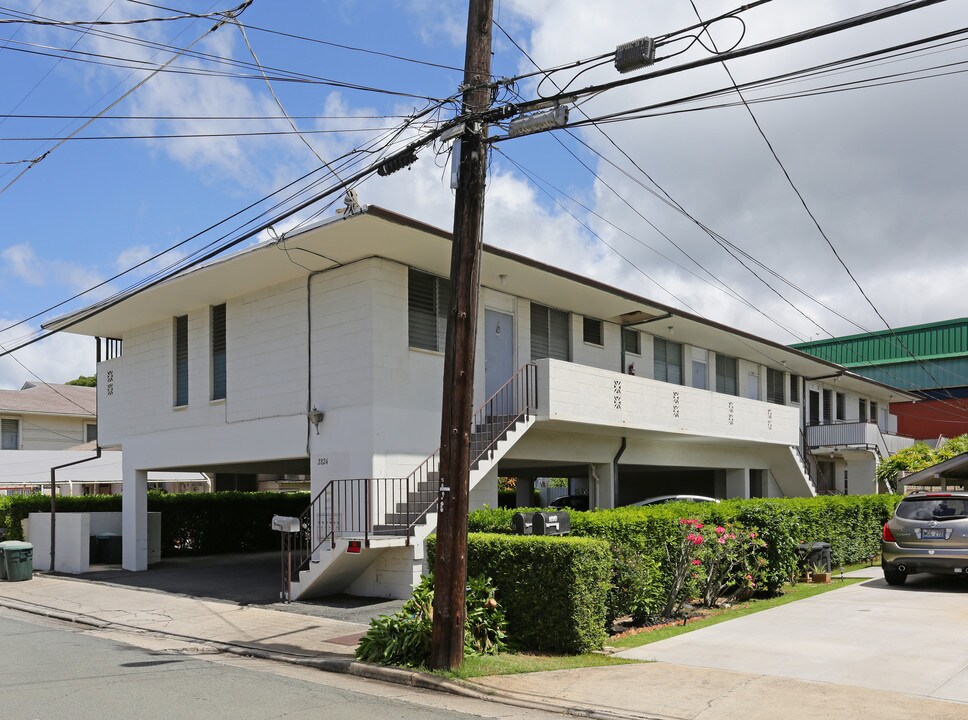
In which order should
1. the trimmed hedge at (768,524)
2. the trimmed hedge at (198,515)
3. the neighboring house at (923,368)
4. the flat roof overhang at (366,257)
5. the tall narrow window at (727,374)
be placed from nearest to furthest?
the trimmed hedge at (768,524), the flat roof overhang at (366,257), the trimmed hedge at (198,515), the tall narrow window at (727,374), the neighboring house at (923,368)

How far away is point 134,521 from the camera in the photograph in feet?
70.7

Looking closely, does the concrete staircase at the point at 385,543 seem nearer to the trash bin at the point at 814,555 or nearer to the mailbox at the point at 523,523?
the mailbox at the point at 523,523

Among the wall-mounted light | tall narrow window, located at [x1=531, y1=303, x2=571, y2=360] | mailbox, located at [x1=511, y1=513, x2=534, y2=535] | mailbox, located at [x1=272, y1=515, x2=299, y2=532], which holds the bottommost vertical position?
mailbox, located at [x1=272, y1=515, x2=299, y2=532]

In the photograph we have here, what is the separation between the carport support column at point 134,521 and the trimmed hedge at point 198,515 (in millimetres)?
2740

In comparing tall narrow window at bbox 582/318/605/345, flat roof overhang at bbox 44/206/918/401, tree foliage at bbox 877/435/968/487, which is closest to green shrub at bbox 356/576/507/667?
flat roof overhang at bbox 44/206/918/401

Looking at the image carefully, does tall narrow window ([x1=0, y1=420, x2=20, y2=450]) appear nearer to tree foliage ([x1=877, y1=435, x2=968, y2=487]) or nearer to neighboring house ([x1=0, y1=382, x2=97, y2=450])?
neighboring house ([x1=0, y1=382, x2=97, y2=450])

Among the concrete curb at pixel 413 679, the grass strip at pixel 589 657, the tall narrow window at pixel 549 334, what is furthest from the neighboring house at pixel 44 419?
the grass strip at pixel 589 657

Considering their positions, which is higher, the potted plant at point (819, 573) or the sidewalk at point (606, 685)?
the sidewalk at point (606, 685)

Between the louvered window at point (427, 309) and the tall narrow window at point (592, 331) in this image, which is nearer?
the louvered window at point (427, 309)

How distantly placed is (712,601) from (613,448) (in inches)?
301

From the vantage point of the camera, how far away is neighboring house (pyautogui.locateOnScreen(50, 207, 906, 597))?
15586 mm

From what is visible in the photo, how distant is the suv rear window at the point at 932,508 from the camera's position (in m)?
14.8

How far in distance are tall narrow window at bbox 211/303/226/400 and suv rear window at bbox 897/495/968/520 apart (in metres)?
13.6

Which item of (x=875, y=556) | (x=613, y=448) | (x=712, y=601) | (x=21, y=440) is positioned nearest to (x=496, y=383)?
(x=613, y=448)
